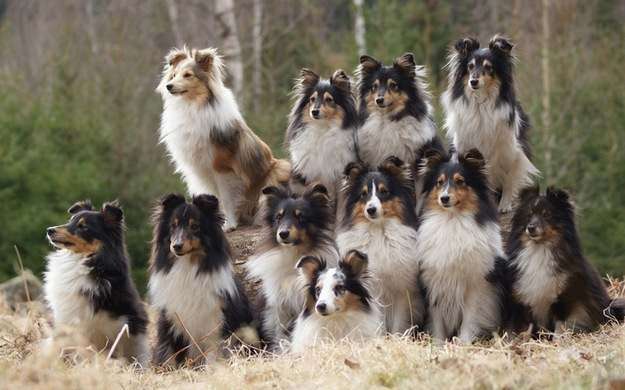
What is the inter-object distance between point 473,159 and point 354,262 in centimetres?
131

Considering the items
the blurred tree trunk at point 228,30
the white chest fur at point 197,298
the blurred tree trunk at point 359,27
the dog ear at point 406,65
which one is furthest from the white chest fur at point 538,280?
the blurred tree trunk at point 359,27

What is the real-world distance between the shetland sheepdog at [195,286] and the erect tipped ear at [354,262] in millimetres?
1001

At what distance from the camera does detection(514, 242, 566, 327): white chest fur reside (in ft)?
26.3

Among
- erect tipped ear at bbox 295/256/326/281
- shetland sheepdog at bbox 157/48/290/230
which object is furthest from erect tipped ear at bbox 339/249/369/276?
shetland sheepdog at bbox 157/48/290/230

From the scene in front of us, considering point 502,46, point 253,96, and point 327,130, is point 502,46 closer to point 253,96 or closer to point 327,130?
point 327,130

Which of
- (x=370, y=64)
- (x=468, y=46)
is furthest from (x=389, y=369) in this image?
(x=468, y=46)

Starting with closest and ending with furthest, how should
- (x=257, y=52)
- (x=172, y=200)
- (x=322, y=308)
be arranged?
(x=322, y=308)
(x=172, y=200)
(x=257, y=52)

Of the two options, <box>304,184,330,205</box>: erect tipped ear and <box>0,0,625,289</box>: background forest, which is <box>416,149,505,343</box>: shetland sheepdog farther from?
<box>0,0,625,289</box>: background forest

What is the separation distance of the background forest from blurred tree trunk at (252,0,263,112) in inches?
1.9

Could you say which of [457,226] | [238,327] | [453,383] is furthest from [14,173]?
[453,383]

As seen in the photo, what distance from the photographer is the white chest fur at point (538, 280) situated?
8.01 meters

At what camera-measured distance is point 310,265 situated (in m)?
8.02

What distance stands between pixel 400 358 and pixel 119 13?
2278 centimetres

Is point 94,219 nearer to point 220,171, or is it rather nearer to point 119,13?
point 220,171
